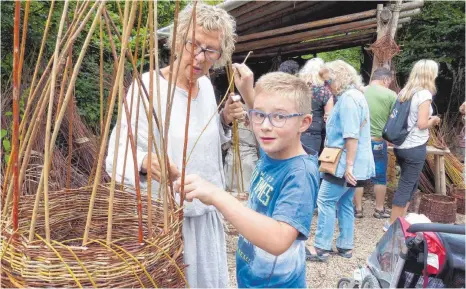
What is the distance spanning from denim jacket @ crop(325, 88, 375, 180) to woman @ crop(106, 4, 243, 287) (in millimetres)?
Result: 1584

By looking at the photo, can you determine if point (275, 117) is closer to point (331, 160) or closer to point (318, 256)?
point (331, 160)

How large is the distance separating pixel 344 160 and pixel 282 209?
2059 millimetres

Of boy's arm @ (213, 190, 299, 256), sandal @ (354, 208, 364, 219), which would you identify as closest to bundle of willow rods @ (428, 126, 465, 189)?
sandal @ (354, 208, 364, 219)

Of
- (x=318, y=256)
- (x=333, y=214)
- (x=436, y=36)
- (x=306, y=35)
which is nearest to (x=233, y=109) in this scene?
(x=333, y=214)

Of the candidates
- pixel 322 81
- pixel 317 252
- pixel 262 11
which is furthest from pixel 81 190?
pixel 262 11

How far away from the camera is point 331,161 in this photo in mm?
2998

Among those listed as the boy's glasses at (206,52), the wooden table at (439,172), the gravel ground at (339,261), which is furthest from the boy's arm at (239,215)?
the wooden table at (439,172)

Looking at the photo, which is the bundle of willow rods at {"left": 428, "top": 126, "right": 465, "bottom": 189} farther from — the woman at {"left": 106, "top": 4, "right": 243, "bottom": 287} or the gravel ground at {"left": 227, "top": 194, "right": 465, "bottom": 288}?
the woman at {"left": 106, "top": 4, "right": 243, "bottom": 287}

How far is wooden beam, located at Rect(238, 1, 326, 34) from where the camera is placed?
18.1 feet

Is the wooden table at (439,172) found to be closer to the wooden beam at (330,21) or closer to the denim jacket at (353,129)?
the wooden beam at (330,21)

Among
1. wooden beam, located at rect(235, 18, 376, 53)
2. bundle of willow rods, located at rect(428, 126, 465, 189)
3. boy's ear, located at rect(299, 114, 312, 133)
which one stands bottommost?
bundle of willow rods, located at rect(428, 126, 465, 189)

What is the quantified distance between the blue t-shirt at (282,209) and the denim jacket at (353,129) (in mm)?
1746

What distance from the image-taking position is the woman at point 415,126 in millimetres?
3480

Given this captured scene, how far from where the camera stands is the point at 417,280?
5.89 feet
